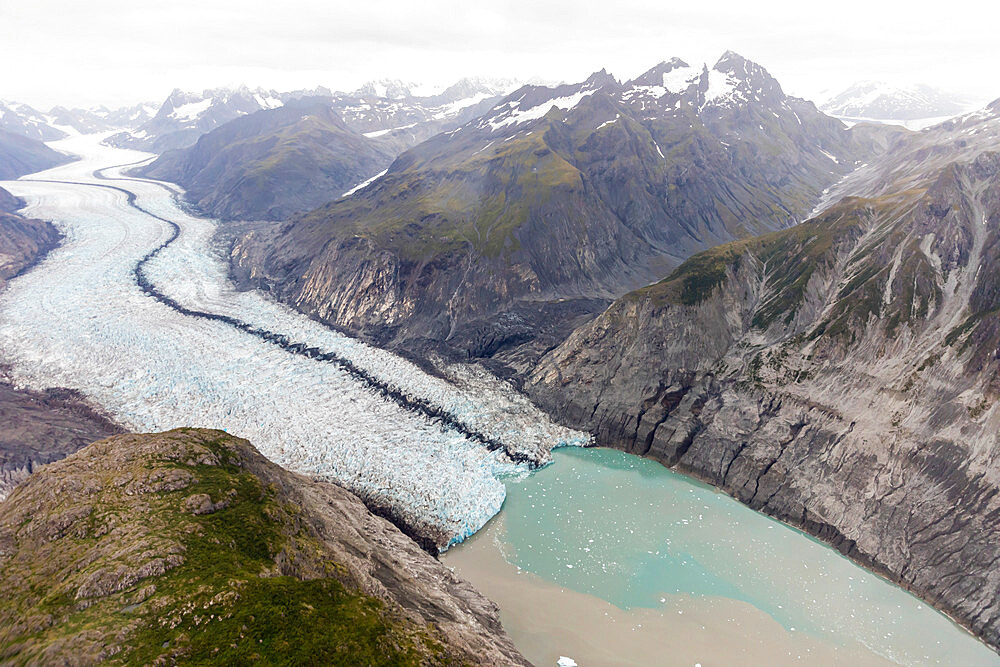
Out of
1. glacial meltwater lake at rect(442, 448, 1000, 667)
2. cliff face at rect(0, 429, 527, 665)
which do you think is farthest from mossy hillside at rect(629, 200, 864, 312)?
cliff face at rect(0, 429, 527, 665)

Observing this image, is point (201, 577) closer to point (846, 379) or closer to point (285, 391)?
point (285, 391)

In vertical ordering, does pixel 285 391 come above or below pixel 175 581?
below

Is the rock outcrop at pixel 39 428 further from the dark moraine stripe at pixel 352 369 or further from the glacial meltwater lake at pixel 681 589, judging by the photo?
the glacial meltwater lake at pixel 681 589

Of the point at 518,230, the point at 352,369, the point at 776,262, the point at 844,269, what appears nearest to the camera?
the point at 844,269

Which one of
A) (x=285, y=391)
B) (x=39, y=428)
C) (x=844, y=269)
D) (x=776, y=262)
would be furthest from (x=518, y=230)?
(x=39, y=428)

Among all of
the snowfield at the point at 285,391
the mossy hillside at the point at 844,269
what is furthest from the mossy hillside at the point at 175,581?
the mossy hillside at the point at 844,269

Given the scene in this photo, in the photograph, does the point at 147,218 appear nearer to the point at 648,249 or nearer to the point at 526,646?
the point at 648,249

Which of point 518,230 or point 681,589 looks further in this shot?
point 518,230

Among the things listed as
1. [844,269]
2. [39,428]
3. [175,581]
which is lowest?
[39,428]
